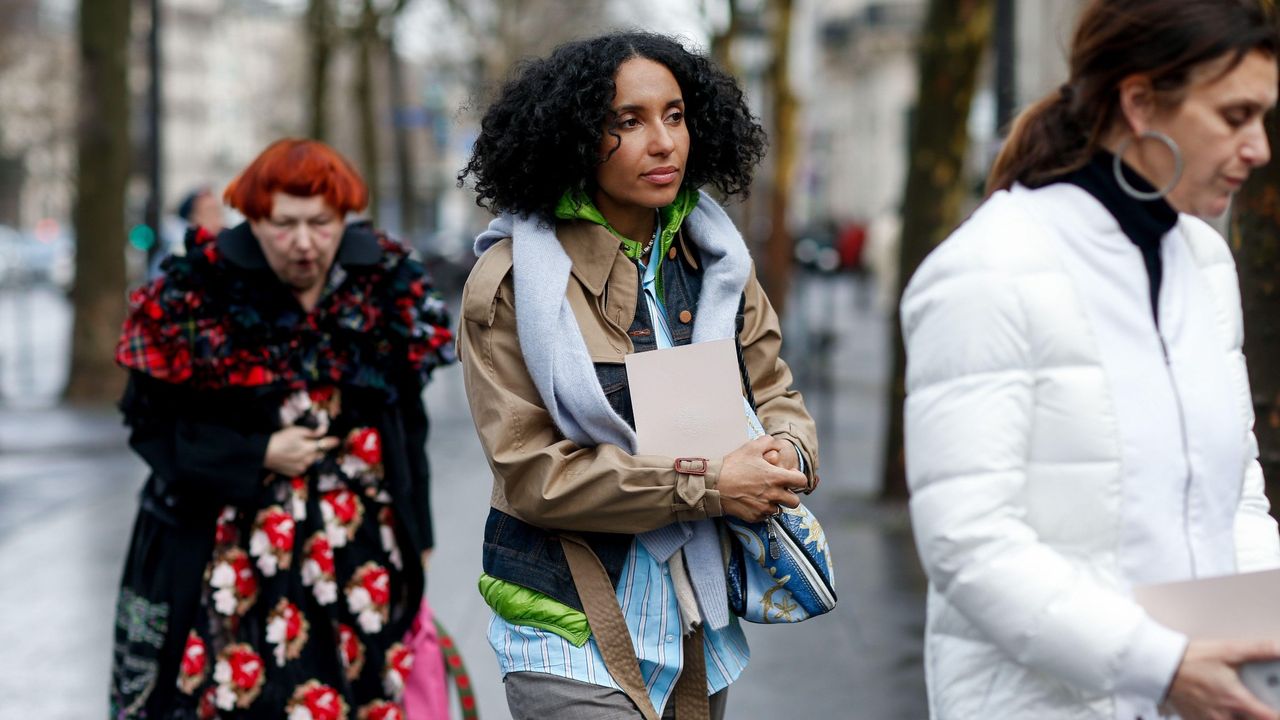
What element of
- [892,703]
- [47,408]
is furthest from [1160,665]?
[47,408]

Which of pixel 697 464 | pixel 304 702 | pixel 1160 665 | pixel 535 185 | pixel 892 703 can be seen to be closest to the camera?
pixel 1160 665

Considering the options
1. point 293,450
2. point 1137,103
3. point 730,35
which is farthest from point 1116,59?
point 730,35

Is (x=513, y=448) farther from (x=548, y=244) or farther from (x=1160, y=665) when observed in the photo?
(x=1160, y=665)

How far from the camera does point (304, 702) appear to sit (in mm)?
4004

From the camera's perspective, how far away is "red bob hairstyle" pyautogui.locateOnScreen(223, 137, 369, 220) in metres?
4.15

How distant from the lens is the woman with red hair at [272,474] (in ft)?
13.1

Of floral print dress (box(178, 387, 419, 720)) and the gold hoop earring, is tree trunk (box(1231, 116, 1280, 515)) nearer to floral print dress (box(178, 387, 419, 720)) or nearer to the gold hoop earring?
floral print dress (box(178, 387, 419, 720))

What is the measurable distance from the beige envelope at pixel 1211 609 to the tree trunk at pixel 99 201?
46.7 ft

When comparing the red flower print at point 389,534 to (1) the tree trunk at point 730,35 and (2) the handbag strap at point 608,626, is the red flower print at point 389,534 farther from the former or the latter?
(1) the tree trunk at point 730,35

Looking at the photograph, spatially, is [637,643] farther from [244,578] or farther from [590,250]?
[244,578]

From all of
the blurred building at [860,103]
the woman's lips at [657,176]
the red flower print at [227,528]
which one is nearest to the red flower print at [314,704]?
the red flower print at [227,528]

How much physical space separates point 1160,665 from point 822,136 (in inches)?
2839

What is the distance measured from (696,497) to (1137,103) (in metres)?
1.02

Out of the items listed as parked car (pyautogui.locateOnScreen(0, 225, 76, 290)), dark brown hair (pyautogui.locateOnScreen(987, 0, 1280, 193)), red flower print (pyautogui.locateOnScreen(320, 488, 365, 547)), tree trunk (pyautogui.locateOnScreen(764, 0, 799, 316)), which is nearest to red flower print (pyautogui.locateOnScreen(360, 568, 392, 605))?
red flower print (pyautogui.locateOnScreen(320, 488, 365, 547))
